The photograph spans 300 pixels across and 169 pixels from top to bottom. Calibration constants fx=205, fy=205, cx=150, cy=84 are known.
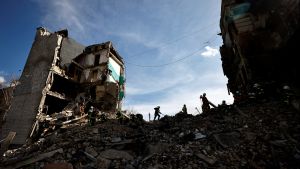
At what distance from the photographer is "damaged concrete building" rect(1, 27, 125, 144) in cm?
1991

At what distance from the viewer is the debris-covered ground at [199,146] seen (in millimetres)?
7344

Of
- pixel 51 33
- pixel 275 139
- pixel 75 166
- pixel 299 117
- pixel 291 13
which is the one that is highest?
pixel 51 33

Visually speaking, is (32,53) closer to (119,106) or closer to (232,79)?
(119,106)

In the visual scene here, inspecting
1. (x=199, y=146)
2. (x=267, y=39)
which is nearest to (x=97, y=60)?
(x=267, y=39)

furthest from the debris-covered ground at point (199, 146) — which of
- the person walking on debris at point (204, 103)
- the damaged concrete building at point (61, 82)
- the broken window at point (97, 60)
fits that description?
the broken window at point (97, 60)

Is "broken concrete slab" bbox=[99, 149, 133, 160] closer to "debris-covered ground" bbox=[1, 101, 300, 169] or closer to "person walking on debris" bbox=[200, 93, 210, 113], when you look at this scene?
"debris-covered ground" bbox=[1, 101, 300, 169]

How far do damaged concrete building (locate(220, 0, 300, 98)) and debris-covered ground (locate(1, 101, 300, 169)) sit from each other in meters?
3.62

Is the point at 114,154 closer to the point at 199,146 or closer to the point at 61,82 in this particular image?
the point at 199,146

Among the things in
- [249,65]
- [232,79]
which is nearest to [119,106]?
[232,79]

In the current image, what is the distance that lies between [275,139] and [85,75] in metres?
21.7

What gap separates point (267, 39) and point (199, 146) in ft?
31.2

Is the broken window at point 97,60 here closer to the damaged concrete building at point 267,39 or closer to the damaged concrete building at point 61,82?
the damaged concrete building at point 61,82

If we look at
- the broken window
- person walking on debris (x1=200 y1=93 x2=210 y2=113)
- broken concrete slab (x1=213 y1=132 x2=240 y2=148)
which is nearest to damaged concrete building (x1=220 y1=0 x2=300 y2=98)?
person walking on debris (x1=200 y1=93 x2=210 y2=113)

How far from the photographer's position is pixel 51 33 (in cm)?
2512
